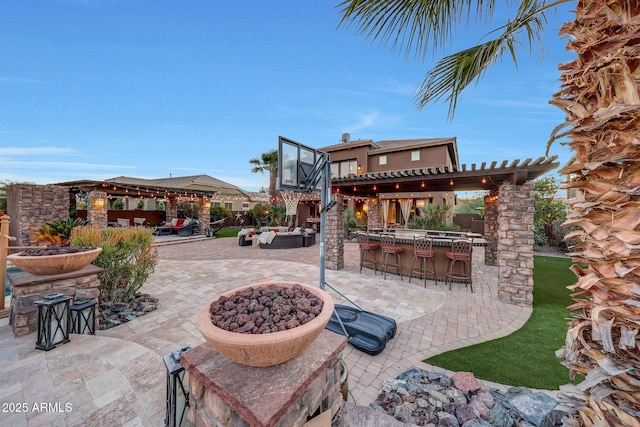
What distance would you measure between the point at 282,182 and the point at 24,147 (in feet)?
77.2

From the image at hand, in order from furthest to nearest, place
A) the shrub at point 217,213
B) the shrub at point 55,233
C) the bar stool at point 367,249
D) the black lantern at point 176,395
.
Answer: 1. the shrub at point 217,213
2. the bar stool at point 367,249
3. the shrub at point 55,233
4. the black lantern at point 176,395

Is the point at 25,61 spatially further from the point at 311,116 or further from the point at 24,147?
the point at 311,116

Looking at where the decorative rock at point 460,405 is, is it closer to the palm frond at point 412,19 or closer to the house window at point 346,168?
the palm frond at point 412,19

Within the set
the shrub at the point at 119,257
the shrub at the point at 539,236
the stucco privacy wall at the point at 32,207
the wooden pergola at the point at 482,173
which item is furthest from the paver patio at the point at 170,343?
the stucco privacy wall at the point at 32,207

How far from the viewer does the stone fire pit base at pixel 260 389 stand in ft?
3.75

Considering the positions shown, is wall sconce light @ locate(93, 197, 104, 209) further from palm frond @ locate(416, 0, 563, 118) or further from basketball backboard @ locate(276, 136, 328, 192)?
palm frond @ locate(416, 0, 563, 118)

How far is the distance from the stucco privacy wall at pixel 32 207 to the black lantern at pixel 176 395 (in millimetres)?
13175

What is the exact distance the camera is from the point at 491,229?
8.41 m

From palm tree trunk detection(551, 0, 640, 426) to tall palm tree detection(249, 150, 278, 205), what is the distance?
1719 cm

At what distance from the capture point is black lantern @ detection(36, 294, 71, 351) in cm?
252

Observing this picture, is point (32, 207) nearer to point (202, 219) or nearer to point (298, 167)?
point (202, 219)

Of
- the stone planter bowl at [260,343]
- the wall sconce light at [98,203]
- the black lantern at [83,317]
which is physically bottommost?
the black lantern at [83,317]

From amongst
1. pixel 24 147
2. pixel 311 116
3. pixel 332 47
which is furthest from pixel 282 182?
pixel 24 147

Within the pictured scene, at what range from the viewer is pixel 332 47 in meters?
8.96
